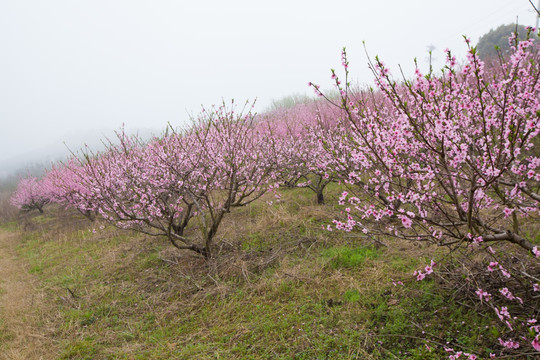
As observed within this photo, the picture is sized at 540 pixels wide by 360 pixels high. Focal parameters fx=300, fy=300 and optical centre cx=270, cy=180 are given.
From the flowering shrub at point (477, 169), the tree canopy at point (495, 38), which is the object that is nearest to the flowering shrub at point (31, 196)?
the flowering shrub at point (477, 169)

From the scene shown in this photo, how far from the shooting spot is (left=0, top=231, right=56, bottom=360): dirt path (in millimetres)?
4773

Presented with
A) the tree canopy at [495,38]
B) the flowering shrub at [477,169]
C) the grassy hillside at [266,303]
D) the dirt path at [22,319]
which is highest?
the tree canopy at [495,38]

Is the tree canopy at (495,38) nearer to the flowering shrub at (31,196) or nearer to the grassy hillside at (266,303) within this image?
the grassy hillside at (266,303)

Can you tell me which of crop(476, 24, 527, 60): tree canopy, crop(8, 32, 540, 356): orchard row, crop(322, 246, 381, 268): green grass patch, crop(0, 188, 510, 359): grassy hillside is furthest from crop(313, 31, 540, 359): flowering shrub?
crop(476, 24, 527, 60): tree canopy

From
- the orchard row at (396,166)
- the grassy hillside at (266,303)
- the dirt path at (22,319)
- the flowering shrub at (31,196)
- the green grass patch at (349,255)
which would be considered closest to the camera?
the orchard row at (396,166)

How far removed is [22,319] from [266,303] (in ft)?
16.4

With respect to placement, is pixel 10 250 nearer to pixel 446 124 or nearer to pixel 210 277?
pixel 210 277

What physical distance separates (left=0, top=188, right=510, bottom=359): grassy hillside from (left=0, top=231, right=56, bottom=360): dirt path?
0.39 feet

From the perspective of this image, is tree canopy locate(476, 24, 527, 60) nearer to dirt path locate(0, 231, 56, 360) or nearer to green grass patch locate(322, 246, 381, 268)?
green grass patch locate(322, 246, 381, 268)

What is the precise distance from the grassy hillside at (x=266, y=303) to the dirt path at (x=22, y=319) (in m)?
0.12

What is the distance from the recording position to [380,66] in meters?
2.63

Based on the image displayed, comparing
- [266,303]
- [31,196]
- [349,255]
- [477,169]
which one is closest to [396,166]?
[477,169]

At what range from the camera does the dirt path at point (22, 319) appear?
15.7 ft

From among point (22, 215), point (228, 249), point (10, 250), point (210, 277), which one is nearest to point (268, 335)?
point (210, 277)
